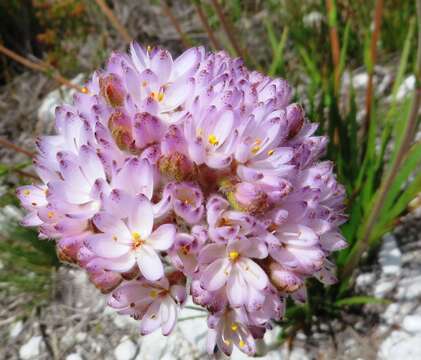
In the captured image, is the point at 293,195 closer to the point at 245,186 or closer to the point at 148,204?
the point at 245,186

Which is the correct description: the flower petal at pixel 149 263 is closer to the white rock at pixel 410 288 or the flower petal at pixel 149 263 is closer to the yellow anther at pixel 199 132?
the yellow anther at pixel 199 132

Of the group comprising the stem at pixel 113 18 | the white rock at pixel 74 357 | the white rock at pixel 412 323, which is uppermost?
the stem at pixel 113 18

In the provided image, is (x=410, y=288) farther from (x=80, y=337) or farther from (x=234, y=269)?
(x=80, y=337)

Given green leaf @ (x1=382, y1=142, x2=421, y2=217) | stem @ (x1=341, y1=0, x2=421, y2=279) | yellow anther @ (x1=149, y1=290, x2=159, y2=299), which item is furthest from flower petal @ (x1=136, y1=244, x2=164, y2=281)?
green leaf @ (x1=382, y1=142, x2=421, y2=217)

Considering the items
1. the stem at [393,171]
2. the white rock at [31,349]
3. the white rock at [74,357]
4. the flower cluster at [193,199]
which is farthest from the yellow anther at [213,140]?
the white rock at [31,349]

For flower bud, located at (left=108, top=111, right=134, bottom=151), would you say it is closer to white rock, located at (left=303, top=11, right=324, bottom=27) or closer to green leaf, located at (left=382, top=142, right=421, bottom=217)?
green leaf, located at (left=382, top=142, right=421, bottom=217)

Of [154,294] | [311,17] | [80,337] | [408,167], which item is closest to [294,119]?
[154,294]

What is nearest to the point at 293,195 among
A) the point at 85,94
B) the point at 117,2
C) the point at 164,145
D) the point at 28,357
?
the point at 164,145
